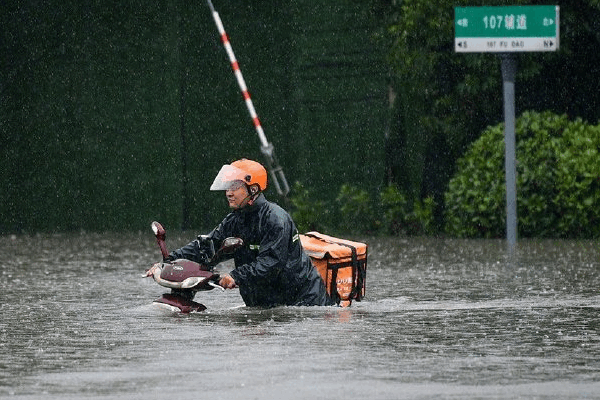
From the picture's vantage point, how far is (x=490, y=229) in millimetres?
21984

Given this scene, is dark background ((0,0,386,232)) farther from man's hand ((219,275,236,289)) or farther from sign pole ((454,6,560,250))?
man's hand ((219,275,236,289))

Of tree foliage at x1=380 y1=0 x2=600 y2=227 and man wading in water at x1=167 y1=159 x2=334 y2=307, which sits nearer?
man wading in water at x1=167 y1=159 x2=334 y2=307

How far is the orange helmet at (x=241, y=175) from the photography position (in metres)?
13.0

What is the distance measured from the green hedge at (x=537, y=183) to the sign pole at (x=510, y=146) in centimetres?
55

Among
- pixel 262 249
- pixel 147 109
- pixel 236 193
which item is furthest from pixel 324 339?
pixel 147 109

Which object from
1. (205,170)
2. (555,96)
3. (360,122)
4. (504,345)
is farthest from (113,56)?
(504,345)

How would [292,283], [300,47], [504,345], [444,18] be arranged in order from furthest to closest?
[300,47], [444,18], [292,283], [504,345]

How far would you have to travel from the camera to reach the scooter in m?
12.6

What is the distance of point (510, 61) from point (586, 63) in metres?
2.78

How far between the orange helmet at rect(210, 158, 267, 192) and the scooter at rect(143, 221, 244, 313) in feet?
1.60

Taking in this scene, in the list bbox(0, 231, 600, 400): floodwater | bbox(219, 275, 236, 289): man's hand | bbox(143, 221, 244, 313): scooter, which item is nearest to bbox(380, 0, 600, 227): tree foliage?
bbox(0, 231, 600, 400): floodwater

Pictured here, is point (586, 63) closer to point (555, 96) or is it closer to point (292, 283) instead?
point (555, 96)

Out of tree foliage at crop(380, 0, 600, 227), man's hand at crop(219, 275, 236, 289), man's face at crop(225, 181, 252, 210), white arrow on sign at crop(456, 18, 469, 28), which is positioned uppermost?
white arrow on sign at crop(456, 18, 469, 28)

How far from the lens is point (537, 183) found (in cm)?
2158
